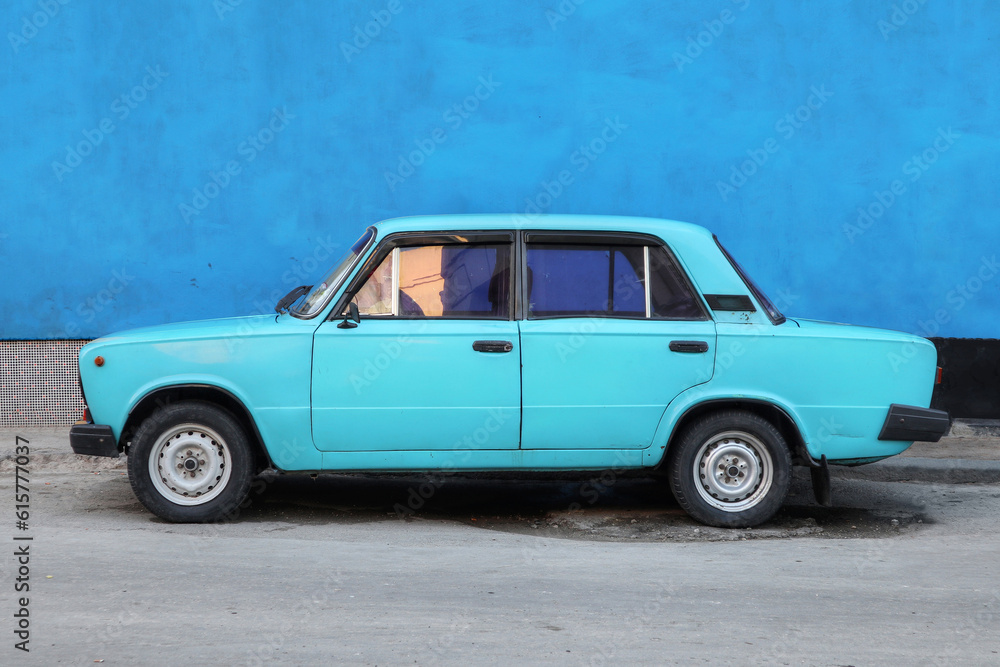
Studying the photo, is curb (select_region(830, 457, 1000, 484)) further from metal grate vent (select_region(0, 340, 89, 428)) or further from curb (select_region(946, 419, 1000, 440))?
metal grate vent (select_region(0, 340, 89, 428))

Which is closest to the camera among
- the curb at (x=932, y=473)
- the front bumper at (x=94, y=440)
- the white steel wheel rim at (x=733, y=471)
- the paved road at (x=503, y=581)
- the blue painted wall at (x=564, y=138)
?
the paved road at (x=503, y=581)

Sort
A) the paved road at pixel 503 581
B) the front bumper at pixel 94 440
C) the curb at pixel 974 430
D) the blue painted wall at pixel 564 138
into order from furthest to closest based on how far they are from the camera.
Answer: the blue painted wall at pixel 564 138, the curb at pixel 974 430, the front bumper at pixel 94 440, the paved road at pixel 503 581

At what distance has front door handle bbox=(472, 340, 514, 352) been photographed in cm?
553

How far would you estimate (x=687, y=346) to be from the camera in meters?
5.62

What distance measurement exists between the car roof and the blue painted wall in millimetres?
2905

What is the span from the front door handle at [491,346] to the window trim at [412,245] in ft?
0.52

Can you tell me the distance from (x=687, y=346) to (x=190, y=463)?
9.87ft

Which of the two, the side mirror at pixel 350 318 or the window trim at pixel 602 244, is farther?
the window trim at pixel 602 244

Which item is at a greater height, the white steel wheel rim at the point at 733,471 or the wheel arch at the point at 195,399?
the wheel arch at the point at 195,399

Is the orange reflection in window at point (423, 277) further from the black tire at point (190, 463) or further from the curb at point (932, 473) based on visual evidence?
the curb at point (932, 473)

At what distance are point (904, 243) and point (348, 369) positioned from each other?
18.7 feet

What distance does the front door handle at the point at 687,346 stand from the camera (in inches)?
221

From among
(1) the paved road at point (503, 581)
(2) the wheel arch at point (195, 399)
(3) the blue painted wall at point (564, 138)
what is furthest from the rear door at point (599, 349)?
(3) the blue painted wall at point (564, 138)

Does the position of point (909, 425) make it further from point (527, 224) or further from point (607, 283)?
point (527, 224)
